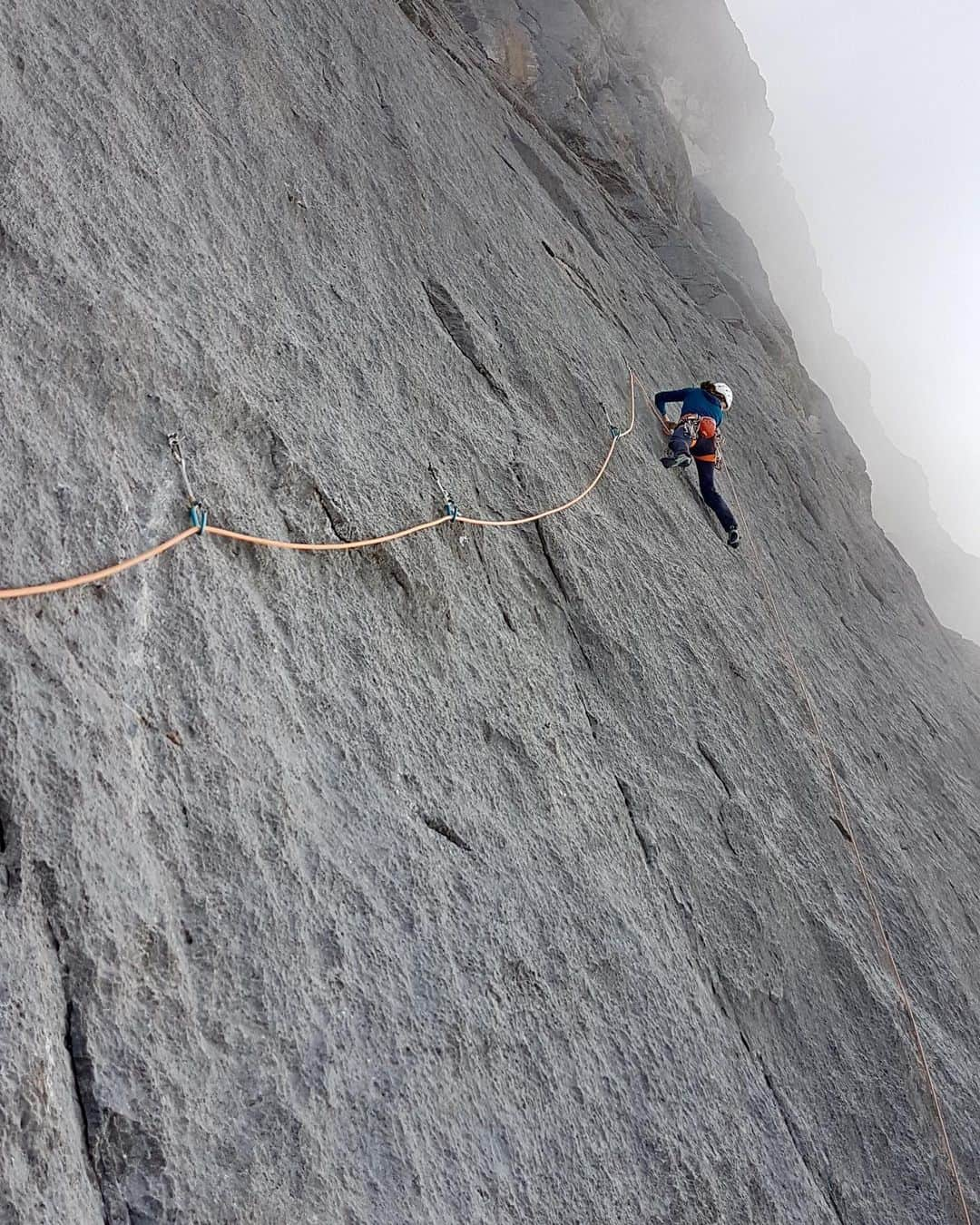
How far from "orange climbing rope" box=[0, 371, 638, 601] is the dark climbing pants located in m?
1.83

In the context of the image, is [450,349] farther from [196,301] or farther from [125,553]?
[125,553]

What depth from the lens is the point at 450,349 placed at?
6344mm

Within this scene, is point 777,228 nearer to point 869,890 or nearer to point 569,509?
point 569,509

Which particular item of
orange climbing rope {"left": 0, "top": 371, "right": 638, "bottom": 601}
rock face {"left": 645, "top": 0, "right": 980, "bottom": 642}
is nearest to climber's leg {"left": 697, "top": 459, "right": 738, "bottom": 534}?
orange climbing rope {"left": 0, "top": 371, "right": 638, "bottom": 601}

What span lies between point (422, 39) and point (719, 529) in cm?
593

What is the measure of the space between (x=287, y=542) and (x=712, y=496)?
17.0 ft

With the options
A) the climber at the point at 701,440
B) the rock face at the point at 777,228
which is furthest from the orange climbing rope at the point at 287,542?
the rock face at the point at 777,228

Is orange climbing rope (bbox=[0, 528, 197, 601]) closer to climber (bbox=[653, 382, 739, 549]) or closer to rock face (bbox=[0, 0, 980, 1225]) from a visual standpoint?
rock face (bbox=[0, 0, 980, 1225])

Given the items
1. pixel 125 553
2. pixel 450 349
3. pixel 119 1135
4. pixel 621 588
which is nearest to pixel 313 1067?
pixel 119 1135

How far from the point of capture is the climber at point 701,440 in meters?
8.31

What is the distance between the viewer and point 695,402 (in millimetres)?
8852

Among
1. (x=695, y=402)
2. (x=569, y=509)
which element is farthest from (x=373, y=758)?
(x=695, y=402)

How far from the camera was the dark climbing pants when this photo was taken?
27.3ft

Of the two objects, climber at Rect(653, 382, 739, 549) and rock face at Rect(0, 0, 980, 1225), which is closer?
rock face at Rect(0, 0, 980, 1225)
